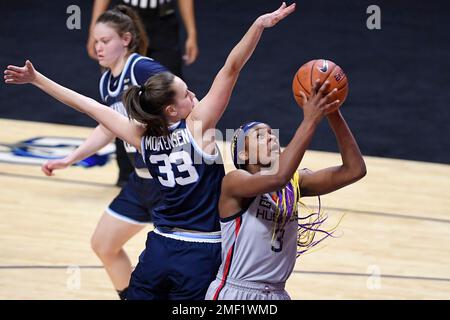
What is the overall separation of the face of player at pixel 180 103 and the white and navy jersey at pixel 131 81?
135 cm

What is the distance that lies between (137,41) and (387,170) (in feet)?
12.4

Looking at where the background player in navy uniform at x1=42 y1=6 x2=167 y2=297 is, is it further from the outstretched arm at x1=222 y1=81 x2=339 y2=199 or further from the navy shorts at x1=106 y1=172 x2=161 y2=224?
the outstretched arm at x1=222 y1=81 x2=339 y2=199

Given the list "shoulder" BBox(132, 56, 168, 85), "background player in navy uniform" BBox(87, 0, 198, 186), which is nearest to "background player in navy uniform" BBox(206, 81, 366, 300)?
"shoulder" BBox(132, 56, 168, 85)

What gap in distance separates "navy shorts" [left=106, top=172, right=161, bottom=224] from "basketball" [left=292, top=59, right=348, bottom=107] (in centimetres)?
184

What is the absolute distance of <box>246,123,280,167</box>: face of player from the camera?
439 centimetres

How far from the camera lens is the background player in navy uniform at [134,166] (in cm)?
602

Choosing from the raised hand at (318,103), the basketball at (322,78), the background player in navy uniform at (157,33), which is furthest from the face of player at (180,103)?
the background player in navy uniform at (157,33)

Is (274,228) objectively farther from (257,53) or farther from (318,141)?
(257,53)

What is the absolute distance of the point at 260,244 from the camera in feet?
14.6

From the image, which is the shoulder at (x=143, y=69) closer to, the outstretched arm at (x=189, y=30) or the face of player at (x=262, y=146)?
the face of player at (x=262, y=146)

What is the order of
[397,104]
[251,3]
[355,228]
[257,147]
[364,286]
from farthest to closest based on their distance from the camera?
[251,3] < [397,104] < [355,228] < [364,286] < [257,147]

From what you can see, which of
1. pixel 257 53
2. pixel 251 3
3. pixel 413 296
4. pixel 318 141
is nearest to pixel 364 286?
pixel 413 296

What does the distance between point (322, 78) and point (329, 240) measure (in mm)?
3607

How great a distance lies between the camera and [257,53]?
42.2 ft
